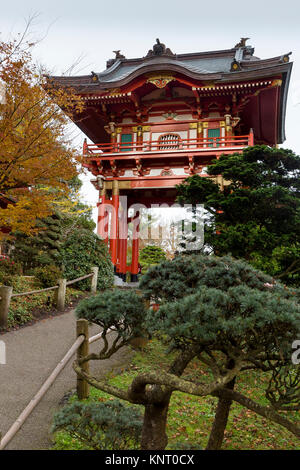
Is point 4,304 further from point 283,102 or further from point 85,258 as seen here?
point 283,102

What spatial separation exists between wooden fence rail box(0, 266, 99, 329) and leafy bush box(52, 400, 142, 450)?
4.21 metres

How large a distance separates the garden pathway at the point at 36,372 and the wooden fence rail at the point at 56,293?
0.42 m

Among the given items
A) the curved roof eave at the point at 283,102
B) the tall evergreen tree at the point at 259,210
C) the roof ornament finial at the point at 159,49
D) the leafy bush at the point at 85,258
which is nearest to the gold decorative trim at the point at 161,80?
the roof ornament finial at the point at 159,49

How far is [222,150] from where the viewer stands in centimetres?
1244

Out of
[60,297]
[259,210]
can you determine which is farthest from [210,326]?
[60,297]

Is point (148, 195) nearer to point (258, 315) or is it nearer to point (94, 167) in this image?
point (94, 167)

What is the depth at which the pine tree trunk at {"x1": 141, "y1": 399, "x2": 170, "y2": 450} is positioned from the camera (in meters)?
2.71

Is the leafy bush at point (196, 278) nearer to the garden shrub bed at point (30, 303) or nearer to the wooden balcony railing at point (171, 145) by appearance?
the garden shrub bed at point (30, 303)

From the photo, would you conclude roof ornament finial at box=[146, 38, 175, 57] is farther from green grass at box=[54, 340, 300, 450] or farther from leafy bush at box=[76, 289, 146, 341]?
leafy bush at box=[76, 289, 146, 341]

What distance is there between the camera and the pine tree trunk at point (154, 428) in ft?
8.91

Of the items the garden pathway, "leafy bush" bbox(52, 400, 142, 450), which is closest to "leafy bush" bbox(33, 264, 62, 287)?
the garden pathway

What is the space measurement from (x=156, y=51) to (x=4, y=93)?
10.3 m

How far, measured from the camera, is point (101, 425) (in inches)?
110
